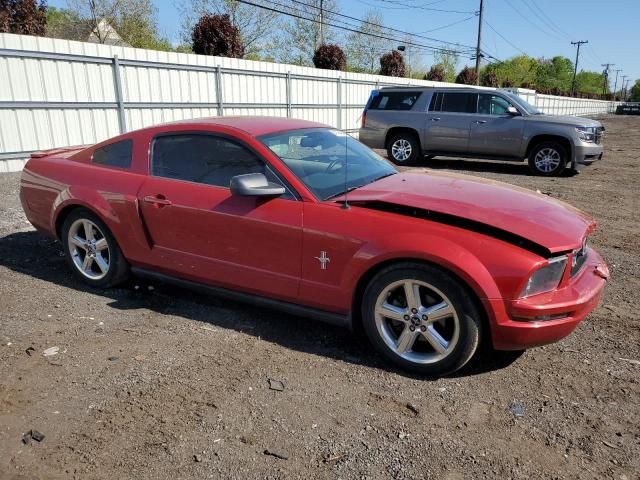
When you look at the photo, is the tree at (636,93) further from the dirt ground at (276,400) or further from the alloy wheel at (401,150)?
the dirt ground at (276,400)

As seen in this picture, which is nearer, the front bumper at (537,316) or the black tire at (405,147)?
the front bumper at (537,316)

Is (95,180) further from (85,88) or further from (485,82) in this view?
(485,82)

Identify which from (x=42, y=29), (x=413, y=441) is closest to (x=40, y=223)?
(x=413, y=441)

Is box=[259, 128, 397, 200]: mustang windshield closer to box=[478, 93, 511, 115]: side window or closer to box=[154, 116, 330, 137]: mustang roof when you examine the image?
box=[154, 116, 330, 137]: mustang roof

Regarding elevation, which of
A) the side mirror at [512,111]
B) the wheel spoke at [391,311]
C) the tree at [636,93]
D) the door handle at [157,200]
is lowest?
the wheel spoke at [391,311]

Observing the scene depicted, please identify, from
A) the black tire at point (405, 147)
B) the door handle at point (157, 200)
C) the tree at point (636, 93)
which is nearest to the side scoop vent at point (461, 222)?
the door handle at point (157, 200)

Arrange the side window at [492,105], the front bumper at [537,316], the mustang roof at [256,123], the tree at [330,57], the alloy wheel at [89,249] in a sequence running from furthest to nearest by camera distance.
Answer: the tree at [330,57] < the side window at [492,105] < the alloy wheel at [89,249] < the mustang roof at [256,123] < the front bumper at [537,316]

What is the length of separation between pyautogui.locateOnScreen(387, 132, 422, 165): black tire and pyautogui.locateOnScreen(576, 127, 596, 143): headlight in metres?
3.61

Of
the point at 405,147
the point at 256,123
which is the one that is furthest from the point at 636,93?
the point at 256,123

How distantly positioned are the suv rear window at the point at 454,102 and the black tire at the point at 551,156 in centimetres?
174

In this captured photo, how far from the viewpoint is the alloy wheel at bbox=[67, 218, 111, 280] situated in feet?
14.1

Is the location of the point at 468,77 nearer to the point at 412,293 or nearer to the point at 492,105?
the point at 492,105

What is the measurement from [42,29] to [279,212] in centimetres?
1209

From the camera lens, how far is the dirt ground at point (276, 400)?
92.1 inches
